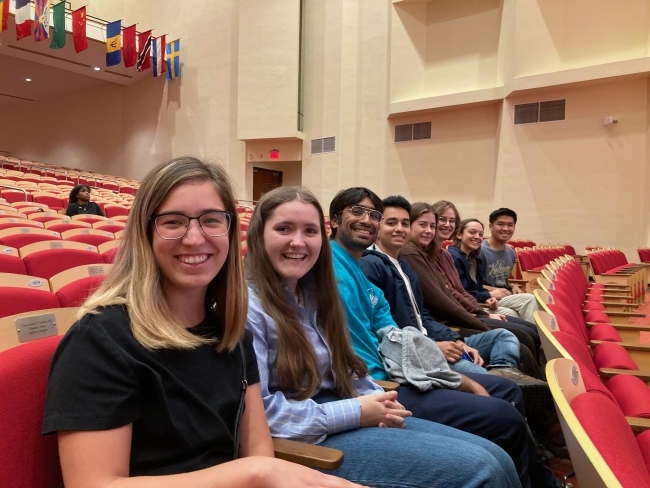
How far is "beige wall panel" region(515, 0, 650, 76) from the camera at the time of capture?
6741 millimetres

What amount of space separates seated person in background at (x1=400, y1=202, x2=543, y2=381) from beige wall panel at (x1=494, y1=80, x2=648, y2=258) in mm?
5859

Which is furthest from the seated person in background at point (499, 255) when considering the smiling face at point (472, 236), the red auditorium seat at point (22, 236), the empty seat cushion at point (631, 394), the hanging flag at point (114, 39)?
the hanging flag at point (114, 39)

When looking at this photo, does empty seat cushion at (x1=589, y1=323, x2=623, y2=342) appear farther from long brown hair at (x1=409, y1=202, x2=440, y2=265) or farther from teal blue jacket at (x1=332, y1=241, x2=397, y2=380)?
teal blue jacket at (x1=332, y1=241, x2=397, y2=380)

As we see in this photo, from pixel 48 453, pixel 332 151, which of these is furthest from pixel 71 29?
pixel 48 453

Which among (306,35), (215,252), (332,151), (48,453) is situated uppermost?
(306,35)

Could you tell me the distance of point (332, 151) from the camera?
942cm

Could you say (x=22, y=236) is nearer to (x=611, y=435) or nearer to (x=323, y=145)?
(x=611, y=435)

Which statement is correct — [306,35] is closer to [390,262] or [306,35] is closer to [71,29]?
[71,29]

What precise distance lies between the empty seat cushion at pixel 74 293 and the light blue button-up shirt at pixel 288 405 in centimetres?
58

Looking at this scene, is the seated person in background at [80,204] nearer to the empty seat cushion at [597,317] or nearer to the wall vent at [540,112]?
the empty seat cushion at [597,317]

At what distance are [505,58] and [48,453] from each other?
8553 mm

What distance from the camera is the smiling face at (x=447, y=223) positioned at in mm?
2605

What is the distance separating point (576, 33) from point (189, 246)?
836 centimetres

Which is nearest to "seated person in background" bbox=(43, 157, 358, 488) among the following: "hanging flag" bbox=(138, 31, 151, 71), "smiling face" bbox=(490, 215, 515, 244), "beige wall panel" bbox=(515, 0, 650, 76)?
"smiling face" bbox=(490, 215, 515, 244)
